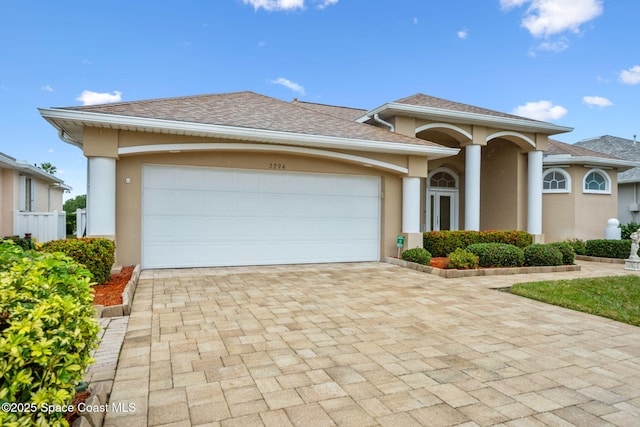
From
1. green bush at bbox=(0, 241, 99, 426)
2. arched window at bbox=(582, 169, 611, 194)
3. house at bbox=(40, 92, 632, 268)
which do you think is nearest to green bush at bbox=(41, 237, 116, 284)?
house at bbox=(40, 92, 632, 268)

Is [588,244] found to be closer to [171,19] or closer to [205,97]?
[205,97]

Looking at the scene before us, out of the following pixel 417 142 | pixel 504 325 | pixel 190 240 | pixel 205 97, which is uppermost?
pixel 205 97

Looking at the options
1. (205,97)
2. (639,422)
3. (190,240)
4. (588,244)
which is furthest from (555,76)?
(639,422)

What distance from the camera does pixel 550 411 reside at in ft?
8.87

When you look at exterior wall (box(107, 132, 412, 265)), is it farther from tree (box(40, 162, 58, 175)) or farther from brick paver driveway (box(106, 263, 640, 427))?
tree (box(40, 162, 58, 175))

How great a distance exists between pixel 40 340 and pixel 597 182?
710 inches

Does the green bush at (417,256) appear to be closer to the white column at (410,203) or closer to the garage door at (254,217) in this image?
the white column at (410,203)

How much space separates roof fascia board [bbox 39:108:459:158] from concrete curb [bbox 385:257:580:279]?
2937mm

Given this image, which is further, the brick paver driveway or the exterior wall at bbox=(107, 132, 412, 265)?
the exterior wall at bbox=(107, 132, 412, 265)

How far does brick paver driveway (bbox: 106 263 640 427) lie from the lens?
266 cm

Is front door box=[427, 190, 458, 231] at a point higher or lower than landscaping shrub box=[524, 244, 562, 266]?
higher

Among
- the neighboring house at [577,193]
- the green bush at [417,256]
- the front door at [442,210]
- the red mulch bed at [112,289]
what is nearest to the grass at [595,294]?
the green bush at [417,256]

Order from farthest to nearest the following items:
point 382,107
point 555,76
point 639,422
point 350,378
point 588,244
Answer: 1. point 555,76
2. point 588,244
3. point 382,107
4. point 350,378
5. point 639,422

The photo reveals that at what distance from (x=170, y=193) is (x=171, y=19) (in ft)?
25.1
